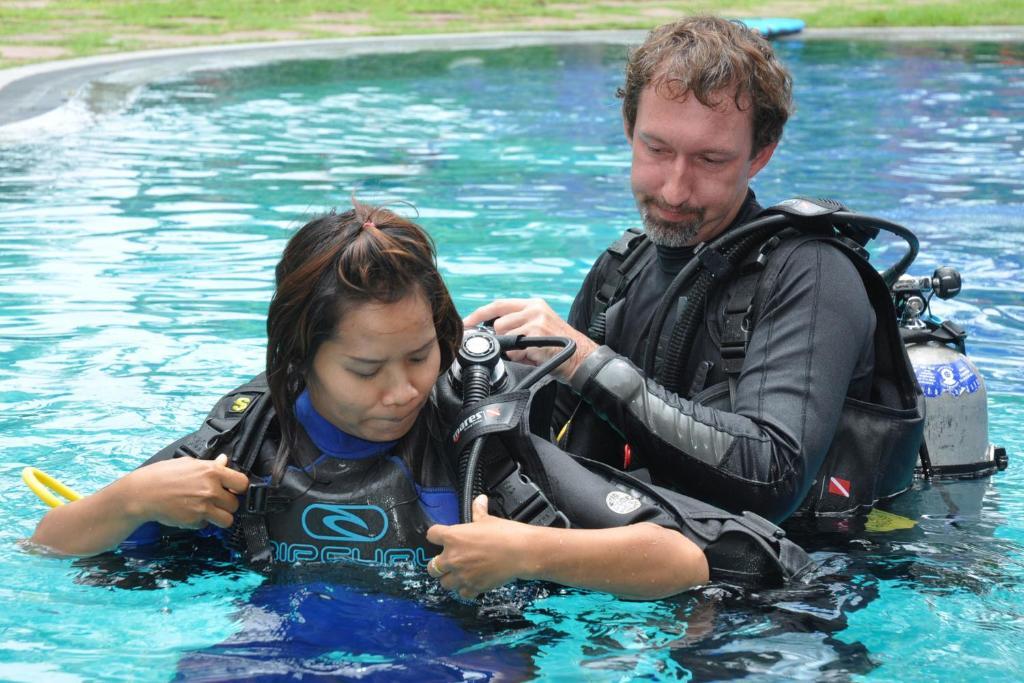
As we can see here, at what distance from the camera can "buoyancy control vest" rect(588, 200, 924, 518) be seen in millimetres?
3064

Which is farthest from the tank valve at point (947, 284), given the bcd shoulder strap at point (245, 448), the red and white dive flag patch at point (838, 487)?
the bcd shoulder strap at point (245, 448)

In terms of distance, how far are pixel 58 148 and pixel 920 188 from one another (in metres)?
6.15

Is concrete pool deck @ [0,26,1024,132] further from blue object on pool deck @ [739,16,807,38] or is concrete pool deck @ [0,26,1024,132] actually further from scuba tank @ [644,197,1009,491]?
scuba tank @ [644,197,1009,491]

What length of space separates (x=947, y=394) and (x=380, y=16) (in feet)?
55.4

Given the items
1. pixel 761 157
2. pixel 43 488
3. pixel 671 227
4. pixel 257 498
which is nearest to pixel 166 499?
pixel 257 498

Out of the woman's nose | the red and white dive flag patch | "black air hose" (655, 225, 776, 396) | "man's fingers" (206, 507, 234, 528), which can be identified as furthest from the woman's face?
the red and white dive flag patch

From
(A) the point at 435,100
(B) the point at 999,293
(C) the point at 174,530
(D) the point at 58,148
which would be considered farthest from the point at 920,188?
(C) the point at 174,530

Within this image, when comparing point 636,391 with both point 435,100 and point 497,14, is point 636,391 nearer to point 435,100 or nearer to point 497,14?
point 435,100

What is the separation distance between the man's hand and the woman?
0.64 ft

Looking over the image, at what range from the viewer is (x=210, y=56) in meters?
14.4

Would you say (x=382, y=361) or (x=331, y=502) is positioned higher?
(x=382, y=361)

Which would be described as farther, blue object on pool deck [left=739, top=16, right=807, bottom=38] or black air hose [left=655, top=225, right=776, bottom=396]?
blue object on pool deck [left=739, top=16, right=807, bottom=38]

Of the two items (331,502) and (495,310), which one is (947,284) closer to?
(495,310)

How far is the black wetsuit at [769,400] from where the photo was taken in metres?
2.88
